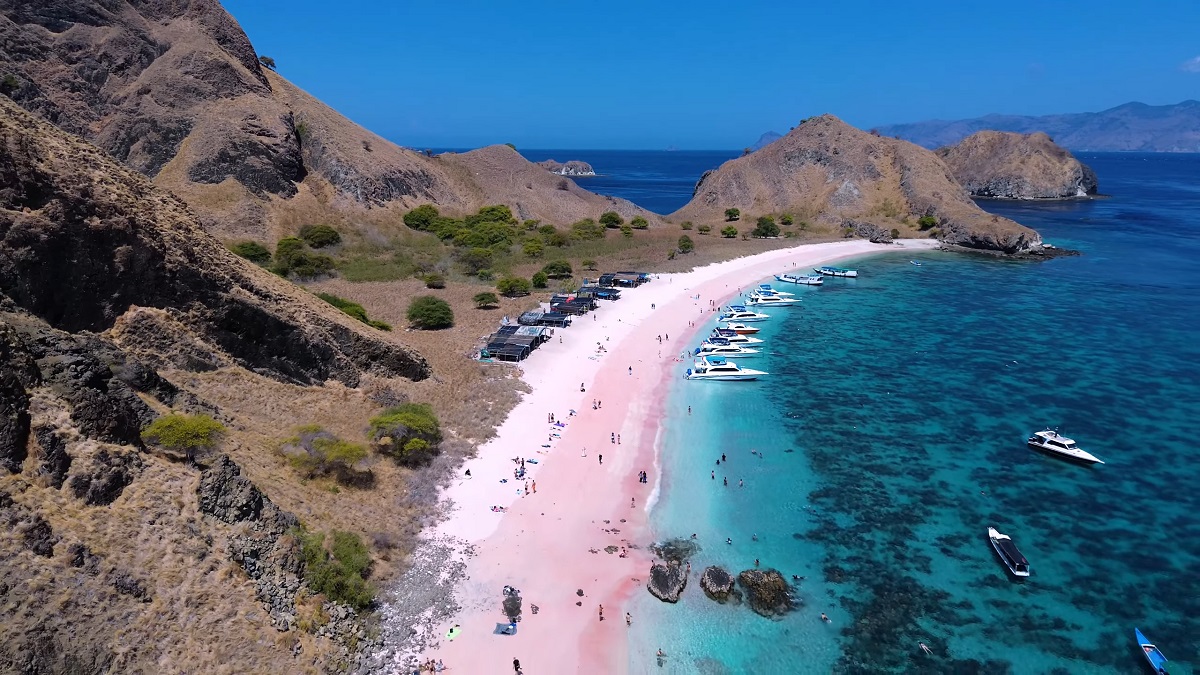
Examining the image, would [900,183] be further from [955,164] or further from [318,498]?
[318,498]

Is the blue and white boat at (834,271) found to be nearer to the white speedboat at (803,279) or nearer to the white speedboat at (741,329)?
the white speedboat at (803,279)

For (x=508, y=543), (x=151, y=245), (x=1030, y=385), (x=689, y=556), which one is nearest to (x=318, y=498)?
(x=508, y=543)

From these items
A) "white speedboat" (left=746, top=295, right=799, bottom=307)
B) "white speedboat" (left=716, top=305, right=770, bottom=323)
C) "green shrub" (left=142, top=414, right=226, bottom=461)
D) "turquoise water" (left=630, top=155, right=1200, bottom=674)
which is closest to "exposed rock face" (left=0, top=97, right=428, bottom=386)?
"green shrub" (left=142, top=414, right=226, bottom=461)

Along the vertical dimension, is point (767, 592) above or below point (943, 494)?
above

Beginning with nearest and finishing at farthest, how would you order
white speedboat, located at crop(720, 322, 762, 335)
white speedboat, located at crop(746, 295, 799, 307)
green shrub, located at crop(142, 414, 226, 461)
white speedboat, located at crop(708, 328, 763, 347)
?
green shrub, located at crop(142, 414, 226, 461)
white speedboat, located at crop(708, 328, 763, 347)
white speedboat, located at crop(720, 322, 762, 335)
white speedboat, located at crop(746, 295, 799, 307)

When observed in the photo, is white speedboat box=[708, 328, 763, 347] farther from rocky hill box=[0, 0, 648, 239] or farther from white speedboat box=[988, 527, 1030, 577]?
rocky hill box=[0, 0, 648, 239]

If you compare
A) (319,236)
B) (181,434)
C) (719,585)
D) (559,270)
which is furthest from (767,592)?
(319,236)

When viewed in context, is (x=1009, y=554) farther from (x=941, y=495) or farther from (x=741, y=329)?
(x=741, y=329)
